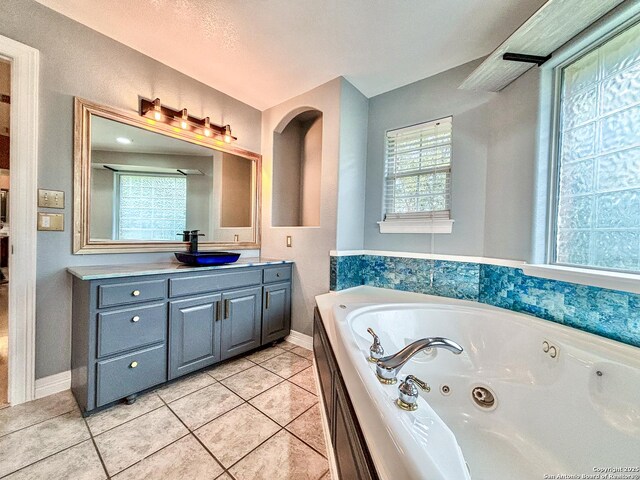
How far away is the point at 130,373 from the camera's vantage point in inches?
58.4

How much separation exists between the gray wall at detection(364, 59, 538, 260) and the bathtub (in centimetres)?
54

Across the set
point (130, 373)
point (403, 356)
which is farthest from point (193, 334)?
point (403, 356)

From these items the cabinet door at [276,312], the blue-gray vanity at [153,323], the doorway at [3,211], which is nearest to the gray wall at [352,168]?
the cabinet door at [276,312]

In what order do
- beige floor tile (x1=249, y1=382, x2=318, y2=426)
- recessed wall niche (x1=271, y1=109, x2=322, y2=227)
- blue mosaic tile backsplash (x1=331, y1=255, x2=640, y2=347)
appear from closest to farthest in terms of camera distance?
blue mosaic tile backsplash (x1=331, y1=255, x2=640, y2=347) → beige floor tile (x1=249, y1=382, x2=318, y2=426) → recessed wall niche (x1=271, y1=109, x2=322, y2=227)

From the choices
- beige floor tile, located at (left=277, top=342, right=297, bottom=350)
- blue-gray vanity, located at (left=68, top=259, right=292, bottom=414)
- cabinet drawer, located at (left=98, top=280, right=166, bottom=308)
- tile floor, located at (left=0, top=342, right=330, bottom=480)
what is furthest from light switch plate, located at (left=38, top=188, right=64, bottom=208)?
beige floor tile, located at (left=277, top=342, right=297, bottom=350)

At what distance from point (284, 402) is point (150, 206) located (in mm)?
1764

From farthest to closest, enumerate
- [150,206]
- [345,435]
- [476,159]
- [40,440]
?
1. [150,206]
2. [476,159]
3. [40,440]
4. [345,435]

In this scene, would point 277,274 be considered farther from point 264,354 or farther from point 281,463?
point 281,463

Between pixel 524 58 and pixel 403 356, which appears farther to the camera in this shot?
pixel 524 58

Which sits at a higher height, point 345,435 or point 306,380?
point 345,435

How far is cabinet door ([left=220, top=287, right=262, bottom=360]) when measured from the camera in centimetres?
194

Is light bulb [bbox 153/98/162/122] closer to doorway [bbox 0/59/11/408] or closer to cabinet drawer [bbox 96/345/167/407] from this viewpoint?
doorway [bbox 0/59/11/408]

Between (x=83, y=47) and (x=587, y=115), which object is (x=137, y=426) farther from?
(x=587, y=115)

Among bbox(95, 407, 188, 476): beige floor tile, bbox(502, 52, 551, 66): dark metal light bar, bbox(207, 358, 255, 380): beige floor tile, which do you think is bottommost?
bbox(207, 358, 255, 380): beige floor tile
